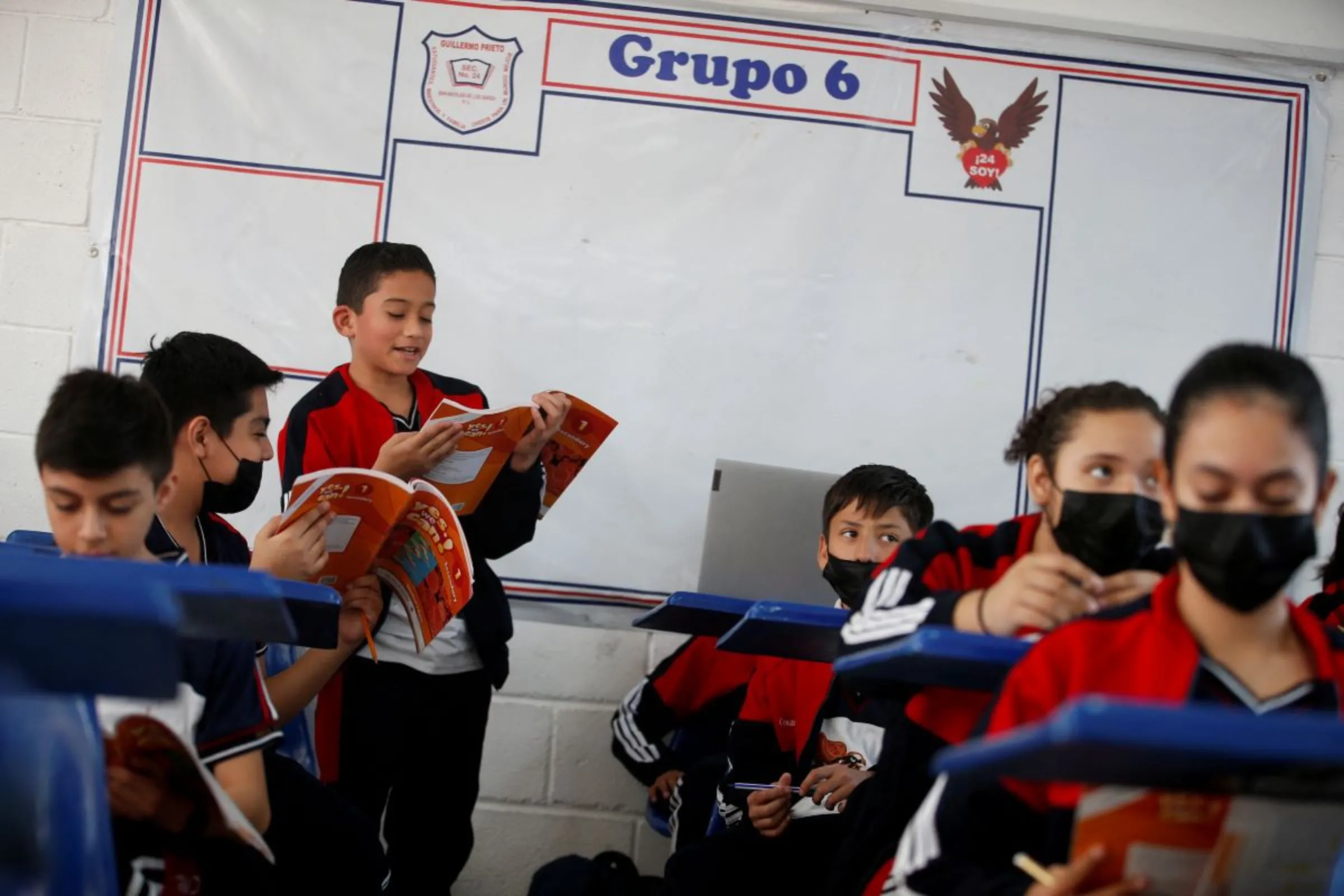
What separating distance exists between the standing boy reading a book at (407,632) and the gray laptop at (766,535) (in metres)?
0.53

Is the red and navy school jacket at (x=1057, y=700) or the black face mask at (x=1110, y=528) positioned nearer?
the red and navy school jacket at (x=1057, y=700)

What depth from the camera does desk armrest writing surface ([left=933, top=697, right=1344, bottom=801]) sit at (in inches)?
31.2

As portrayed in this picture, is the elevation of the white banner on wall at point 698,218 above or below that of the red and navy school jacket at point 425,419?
above

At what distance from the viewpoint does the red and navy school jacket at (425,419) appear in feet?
7.85

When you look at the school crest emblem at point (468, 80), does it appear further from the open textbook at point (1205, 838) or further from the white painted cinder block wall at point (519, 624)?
the open textbook at point (1205, 838)

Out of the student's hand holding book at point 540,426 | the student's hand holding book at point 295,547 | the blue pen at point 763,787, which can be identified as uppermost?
the student's hand holding book at point 540,426

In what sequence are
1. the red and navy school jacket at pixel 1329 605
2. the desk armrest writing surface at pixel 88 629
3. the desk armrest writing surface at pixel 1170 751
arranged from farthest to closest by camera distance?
the red and navy school jacket at pixel 1329 605 < the desk armrest writing surface at pixel 88 629 < the desk armrest writing surface at pixel 1170 751

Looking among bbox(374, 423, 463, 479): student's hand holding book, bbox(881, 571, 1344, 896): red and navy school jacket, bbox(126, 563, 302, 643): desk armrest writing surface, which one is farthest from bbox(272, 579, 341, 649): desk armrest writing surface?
bbox(881, 571, 1344, 896): red and navy school jacket

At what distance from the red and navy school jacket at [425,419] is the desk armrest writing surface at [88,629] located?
4.06ft

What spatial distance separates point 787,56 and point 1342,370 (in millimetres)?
1525

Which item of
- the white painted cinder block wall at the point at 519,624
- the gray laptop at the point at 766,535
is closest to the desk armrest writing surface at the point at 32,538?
the white painted cinder block wall at the point at 519,624

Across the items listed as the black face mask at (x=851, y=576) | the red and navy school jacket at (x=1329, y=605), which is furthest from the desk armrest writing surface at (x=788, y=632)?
the red and navy school jacket at (x=1329, y=605)

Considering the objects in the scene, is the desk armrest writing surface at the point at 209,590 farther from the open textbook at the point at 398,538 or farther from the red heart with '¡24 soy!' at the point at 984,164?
the red heart with '¡24 soy!' at the point at 984,164

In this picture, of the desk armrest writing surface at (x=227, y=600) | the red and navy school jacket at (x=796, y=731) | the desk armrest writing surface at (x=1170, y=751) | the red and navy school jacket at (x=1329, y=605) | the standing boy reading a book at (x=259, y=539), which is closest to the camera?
the desk armrest writing surface at (x=1170, y=751)
